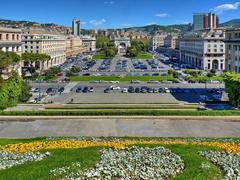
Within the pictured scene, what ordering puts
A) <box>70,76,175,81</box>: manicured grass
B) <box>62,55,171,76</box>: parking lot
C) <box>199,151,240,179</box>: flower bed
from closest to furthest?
Answer: <box>199,151,240,179</box>: flower bed → <box>70,76,175,81</box>: manicured grass → <box>62,55,171,76</box>: parking lot

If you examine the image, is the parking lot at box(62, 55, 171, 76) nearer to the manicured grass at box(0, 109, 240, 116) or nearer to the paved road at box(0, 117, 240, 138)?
the manicured grass at box(0, 109, 240, 116)

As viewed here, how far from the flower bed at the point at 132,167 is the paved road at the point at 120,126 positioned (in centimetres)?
1268

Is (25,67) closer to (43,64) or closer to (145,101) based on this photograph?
(43,64)

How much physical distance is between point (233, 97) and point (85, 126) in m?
22.1

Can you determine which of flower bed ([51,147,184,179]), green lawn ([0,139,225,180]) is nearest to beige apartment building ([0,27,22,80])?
green lawn ([0,139,225,180])

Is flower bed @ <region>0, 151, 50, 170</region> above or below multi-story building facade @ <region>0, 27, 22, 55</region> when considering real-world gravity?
below

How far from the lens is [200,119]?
39812mm

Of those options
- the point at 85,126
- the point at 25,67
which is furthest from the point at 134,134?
the point at 25,67

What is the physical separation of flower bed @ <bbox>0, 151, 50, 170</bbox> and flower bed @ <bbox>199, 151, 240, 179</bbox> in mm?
9277

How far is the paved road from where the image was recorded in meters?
34.2

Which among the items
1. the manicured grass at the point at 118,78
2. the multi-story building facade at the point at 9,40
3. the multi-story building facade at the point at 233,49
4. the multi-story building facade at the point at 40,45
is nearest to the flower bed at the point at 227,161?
the multi-story building facade at the point at 233,49

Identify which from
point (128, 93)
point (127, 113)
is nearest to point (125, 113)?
point (127, 113)

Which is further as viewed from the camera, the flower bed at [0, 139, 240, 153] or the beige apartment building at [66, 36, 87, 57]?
the beige apartment building at [66, 36, 87, 57]

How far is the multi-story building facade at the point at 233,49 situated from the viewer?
68.8 meters
